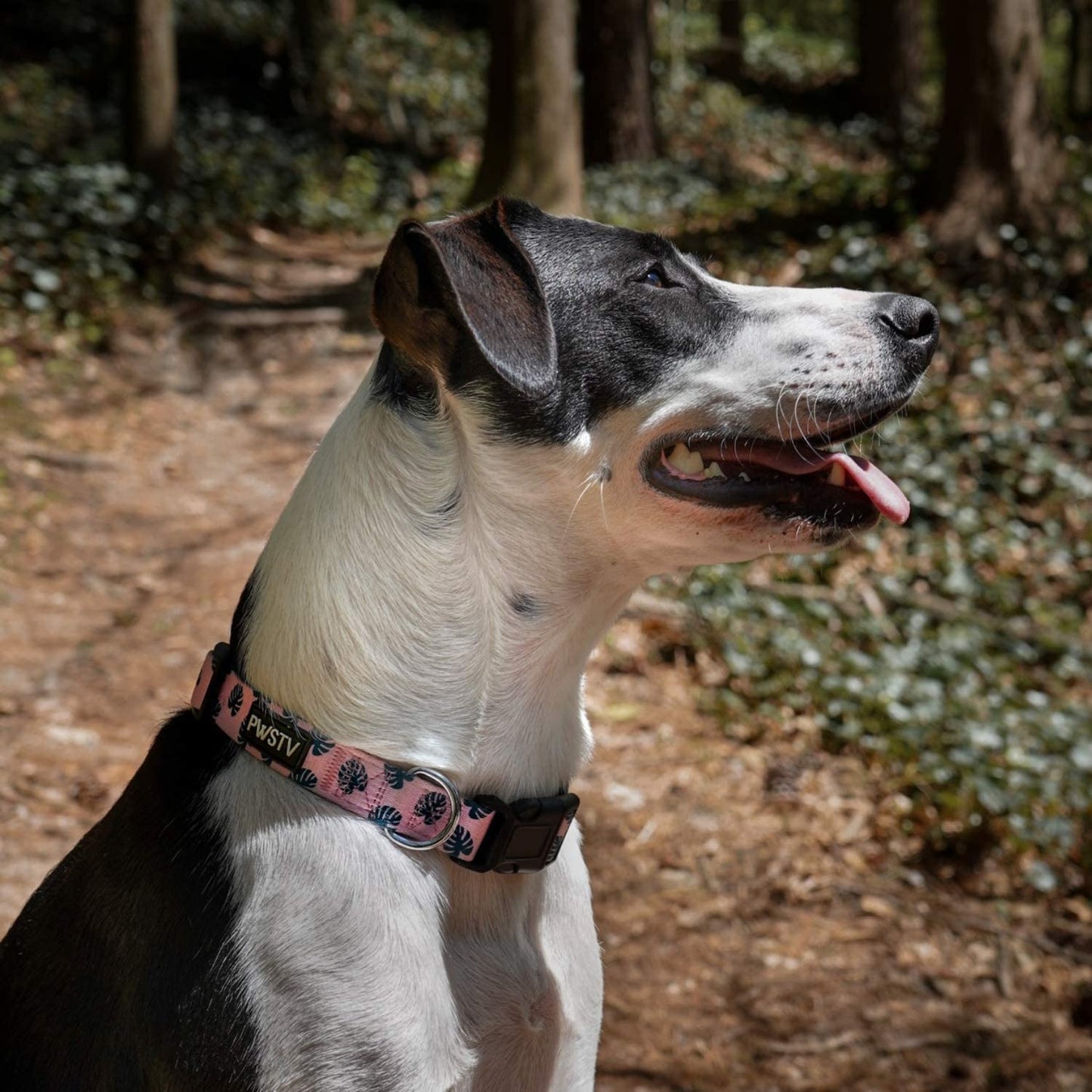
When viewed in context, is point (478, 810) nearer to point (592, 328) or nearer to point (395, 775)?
point (395, 775)

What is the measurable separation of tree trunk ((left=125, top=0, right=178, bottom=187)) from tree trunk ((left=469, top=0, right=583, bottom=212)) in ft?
8.45

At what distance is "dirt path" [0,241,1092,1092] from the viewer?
3.73m

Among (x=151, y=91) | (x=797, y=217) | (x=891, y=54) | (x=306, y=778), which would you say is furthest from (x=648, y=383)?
(x=891, y=54)

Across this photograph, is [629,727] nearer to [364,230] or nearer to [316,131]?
[364,230]

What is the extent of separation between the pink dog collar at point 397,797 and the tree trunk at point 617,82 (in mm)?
12347

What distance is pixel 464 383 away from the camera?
2281 mm

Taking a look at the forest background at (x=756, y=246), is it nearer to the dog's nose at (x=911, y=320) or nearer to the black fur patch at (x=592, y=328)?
the dog's nose at (x=911, y=320)

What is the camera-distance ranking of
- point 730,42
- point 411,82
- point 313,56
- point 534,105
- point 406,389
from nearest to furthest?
point 406,389 → point 534,105 → point 313,56 → point 411,82 → point 730,42

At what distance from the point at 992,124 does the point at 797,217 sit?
1.74m

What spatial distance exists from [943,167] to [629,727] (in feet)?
16.9

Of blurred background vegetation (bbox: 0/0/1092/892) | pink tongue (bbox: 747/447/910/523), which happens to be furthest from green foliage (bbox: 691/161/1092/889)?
pink tongue (bbox: 747/447/910/523)

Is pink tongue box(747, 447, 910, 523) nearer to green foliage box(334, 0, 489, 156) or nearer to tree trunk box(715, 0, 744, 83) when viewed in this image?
green foliage box(334, 0, 489, 156)

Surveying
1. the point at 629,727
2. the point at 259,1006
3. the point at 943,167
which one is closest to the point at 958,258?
the point at 943,167

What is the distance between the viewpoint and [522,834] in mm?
2227
